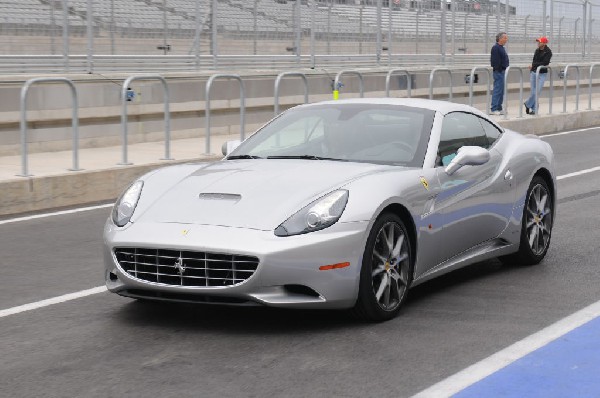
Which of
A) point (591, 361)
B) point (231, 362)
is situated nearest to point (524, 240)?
point (591, 361)

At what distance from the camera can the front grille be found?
271 inches

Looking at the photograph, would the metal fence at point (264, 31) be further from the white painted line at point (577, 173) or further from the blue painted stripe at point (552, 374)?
the blue painted stripe at point (552, 374)

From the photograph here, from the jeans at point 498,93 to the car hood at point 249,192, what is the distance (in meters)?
19.0

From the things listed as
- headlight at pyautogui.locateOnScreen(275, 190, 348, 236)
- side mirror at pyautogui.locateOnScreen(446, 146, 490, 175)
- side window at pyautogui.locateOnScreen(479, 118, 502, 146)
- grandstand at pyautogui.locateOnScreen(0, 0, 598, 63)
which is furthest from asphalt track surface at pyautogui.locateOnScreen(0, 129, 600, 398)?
grandstand at pyautogui.locateOnScreen(0, 0, 598, 63)

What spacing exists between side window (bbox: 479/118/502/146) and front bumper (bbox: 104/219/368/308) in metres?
2.32

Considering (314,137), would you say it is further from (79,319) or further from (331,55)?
(331,55)

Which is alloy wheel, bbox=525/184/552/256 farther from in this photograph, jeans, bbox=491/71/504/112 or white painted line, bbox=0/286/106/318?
jeans, bbox=491/71/504/112

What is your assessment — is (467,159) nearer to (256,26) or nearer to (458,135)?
(458,135)

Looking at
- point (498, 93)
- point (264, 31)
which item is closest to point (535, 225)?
point (264, 31)

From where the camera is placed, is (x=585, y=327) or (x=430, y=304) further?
(x=430, y=304)

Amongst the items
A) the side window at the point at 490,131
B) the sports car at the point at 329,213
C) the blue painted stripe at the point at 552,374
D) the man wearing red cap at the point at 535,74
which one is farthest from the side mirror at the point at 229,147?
the man wearing red cap at the point at 535,74

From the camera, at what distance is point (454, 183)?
27.0 feet

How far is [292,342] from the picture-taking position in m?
6.82

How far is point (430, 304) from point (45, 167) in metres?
8.31
